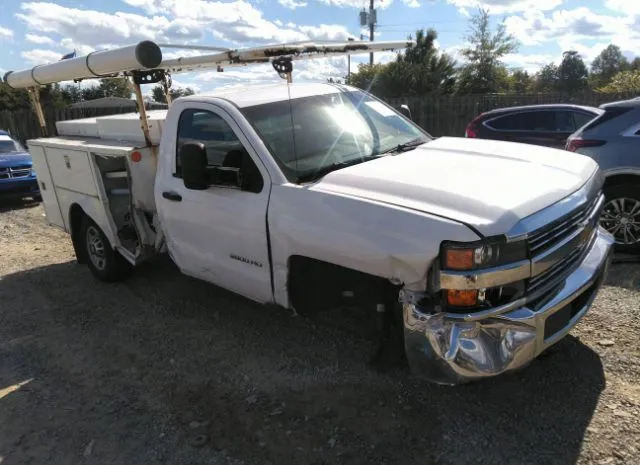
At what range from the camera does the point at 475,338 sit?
2736 millimetres

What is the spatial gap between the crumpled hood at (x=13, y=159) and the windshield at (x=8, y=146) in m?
0.34

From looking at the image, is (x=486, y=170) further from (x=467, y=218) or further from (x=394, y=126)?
(x=394, y=126)

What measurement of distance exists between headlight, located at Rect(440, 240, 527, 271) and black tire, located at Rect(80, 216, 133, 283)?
4.18 metres

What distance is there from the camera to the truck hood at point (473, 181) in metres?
2.79

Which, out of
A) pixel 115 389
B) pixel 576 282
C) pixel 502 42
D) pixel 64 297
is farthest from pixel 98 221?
pixel 502 42

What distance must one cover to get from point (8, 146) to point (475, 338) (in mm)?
12773

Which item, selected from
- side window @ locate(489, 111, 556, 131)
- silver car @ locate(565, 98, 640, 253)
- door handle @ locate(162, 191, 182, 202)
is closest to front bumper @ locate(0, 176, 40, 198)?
door handle @ locate(162, 191, 182, 202)

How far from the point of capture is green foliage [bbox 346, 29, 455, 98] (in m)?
27.7

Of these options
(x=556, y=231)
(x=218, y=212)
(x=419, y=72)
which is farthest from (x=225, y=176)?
(x=419, y=72)

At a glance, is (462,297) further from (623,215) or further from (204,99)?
(623,215)

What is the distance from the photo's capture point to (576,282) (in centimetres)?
315

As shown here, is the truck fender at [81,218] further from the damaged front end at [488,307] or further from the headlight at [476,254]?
the headlight at [476,254]

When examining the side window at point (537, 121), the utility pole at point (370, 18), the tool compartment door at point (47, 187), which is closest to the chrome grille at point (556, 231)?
the tool compartment door at point (47, 187)

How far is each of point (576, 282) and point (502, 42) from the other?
99.9 ft
